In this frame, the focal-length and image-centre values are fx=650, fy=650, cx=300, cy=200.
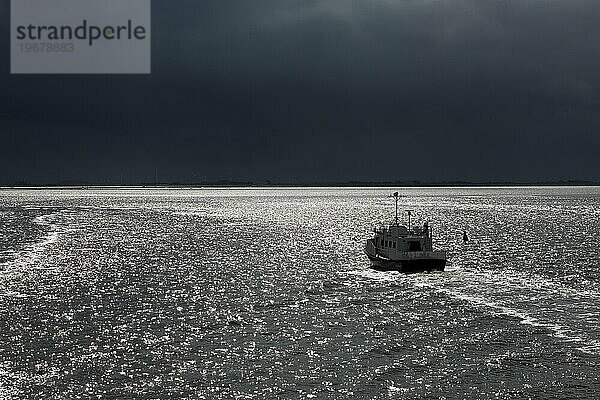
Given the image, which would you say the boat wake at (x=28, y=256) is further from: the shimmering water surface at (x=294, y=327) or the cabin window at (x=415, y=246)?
the cabin window at (x=415, y=246)

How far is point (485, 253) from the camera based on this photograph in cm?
11812

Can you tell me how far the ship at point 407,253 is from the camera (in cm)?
8675

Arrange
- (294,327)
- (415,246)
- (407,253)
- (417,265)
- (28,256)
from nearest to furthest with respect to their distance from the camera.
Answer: (294,327) → (417,265) → (407,253) → (415,246) → (28,256)

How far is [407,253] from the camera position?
86.8 metres

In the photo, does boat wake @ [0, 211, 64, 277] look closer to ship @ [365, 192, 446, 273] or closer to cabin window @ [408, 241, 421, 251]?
ship @ [365, 192, 446, 273]

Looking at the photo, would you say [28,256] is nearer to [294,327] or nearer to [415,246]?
[415,246]

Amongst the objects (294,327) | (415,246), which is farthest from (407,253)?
(294,327)

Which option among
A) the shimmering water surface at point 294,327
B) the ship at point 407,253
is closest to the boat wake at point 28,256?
the shimmering water surface at point 294,327

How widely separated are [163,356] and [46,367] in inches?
303

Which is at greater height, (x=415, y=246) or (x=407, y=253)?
(x=415, y=246)

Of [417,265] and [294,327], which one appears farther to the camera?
[417,265]

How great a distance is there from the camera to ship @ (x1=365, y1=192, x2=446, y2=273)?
285 feet

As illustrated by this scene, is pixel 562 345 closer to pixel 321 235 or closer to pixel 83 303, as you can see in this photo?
pixel 83 303

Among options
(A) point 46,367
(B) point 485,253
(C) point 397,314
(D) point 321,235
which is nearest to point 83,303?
(A) point 46,367
